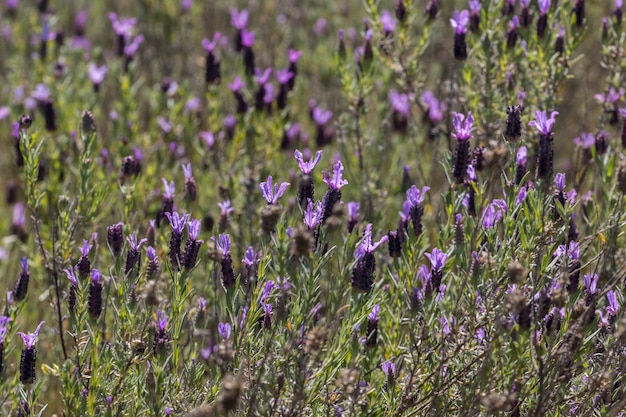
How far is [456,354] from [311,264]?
491 mm

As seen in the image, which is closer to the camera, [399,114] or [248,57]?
[248,57]

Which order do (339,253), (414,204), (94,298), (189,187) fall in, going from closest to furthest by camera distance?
(94,298), (414,204), (339,253), (189,187)

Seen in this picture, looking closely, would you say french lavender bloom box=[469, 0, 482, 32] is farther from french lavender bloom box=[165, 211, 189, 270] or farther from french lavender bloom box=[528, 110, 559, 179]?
french lavender bloom box=[165, 211, 189, 270]

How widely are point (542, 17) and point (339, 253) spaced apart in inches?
43.4

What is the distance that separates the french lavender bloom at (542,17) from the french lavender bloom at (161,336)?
1.63 meters

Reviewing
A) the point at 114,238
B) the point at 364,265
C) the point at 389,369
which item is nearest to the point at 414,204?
the point at 364,265

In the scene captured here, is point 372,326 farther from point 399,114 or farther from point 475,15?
point 399,114

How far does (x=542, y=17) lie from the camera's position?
101 inches

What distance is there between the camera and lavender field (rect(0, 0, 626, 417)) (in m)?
1.81

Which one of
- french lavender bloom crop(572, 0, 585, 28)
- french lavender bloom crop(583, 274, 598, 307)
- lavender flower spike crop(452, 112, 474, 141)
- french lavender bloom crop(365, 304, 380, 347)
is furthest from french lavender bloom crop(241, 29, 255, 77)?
french lavender bloom crop(583, 274, 598, 307)

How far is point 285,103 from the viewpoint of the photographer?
3359 millimetres

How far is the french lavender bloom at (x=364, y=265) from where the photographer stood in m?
1.81

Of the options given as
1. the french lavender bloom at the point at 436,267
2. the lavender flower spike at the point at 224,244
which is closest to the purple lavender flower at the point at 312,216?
the lavender flower spike at the point at 224,244

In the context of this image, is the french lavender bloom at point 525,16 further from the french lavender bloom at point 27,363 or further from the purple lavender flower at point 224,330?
the french lavender bloom at point 27,363
